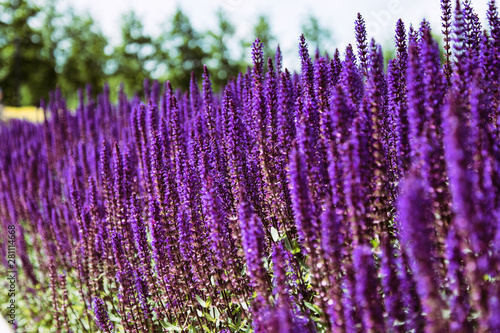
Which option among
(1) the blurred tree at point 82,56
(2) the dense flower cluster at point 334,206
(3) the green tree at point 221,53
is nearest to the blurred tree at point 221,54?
(3) the green tree at point 221,53

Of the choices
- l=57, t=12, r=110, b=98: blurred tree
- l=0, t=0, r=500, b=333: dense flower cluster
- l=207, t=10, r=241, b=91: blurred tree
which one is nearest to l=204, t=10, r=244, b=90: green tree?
l=207, t=10, r=241, b=91: blurred tree

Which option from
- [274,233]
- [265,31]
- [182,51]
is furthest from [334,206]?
[182,51]

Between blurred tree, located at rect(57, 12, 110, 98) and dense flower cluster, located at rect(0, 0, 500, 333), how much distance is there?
2204 inches

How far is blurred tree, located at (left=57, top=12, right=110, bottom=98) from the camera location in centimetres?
5825

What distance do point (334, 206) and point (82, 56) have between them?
2447 inches

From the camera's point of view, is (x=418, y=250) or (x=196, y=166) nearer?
(x=418, y=250)

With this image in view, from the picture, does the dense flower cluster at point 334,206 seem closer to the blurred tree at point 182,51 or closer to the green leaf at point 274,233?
the green leaf at point 274,233

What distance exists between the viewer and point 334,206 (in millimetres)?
3014

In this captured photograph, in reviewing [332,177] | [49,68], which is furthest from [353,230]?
A: [49,68]

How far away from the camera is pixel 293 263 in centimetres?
319

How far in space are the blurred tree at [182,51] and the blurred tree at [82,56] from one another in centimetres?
1165

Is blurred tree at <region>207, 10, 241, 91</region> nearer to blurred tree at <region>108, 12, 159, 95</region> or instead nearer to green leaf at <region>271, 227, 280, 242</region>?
blurred tree at <region>108, 12, 159, 95</region>

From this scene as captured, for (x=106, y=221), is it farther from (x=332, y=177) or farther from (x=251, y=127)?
(x=332, y=177)

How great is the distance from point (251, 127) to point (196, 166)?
0.76 meters
